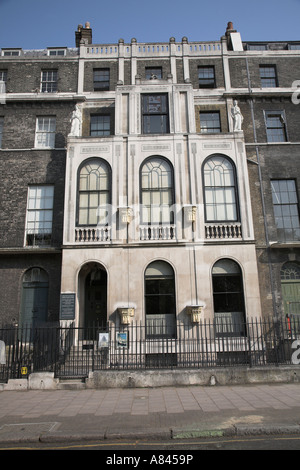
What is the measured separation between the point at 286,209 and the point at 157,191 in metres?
7.72

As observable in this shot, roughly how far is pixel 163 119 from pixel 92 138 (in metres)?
4.24

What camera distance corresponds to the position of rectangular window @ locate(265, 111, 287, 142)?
20.5m

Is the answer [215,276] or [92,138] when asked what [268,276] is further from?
[92,138]

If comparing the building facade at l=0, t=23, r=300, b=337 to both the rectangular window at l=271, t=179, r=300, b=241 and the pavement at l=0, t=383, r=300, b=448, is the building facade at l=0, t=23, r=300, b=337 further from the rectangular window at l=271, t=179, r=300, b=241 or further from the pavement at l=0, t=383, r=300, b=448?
the pavement at l=0, t=383, r=300, b=448

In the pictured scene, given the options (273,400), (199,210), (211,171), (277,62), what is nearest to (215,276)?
(199,210)

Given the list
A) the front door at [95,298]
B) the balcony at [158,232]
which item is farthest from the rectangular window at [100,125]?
the front door at [95,298]

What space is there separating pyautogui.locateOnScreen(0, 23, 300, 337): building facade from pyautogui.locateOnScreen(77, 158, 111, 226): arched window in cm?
6

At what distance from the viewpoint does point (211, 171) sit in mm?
17688

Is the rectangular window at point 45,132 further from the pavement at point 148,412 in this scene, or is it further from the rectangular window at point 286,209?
the pavement at point 148,412

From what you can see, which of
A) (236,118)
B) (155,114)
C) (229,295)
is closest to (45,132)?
(155,114)

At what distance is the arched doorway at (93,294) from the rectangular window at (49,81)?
1259 centimetres

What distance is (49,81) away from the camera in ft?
71.5

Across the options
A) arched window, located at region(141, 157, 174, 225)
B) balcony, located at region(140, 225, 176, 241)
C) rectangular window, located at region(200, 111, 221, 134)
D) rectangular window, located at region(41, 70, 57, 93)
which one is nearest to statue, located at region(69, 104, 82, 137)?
rectangular window, located at region(41, 70, 57, 93)
